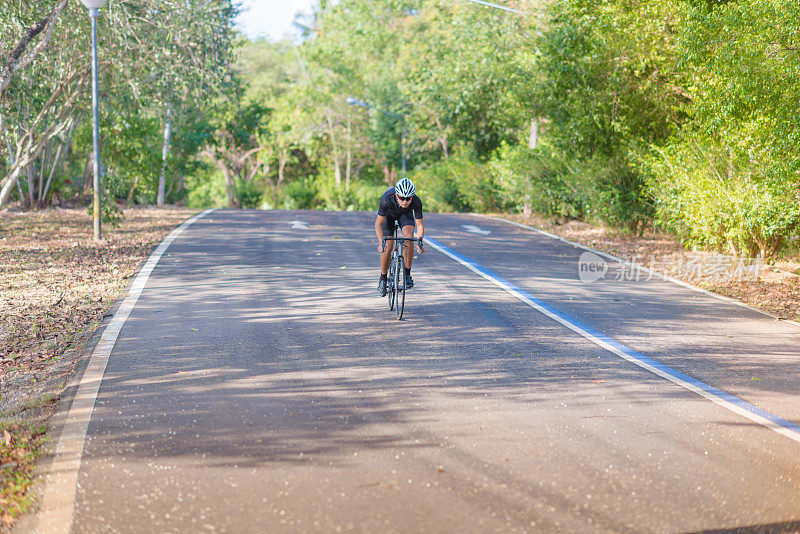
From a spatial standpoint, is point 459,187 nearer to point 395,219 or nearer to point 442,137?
point 442,137

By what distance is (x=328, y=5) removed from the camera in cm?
7050

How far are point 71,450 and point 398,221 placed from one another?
5836 mm

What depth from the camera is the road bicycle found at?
32.1 ft

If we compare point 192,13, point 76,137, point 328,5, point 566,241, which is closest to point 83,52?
point 192,13

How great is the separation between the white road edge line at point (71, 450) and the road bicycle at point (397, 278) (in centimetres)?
311

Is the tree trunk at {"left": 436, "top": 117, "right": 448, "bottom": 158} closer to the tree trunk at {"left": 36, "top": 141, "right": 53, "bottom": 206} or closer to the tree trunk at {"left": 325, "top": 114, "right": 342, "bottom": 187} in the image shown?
the tree trunk at {"left": 325, "top": 114, "right": 342, "bottom": 187}

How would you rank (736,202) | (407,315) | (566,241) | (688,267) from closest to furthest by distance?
1. (407,315)
2. (736,202)
3. (688,267)
4. (566,241)

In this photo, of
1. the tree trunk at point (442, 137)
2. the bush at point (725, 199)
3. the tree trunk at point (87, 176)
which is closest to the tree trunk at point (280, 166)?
the tree trunk at point (442, 137)

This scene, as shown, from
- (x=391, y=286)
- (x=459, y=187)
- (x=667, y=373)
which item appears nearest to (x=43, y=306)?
(x=391, y=286)

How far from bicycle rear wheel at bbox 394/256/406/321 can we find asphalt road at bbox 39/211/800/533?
0.12 metres

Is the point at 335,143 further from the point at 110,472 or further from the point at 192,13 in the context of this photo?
the point at 110,472

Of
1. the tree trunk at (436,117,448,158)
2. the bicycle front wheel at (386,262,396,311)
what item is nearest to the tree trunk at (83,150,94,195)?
the tree trunk at (436,117,448,158)

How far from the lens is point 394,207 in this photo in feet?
34.0

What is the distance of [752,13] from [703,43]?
52.4 inches
